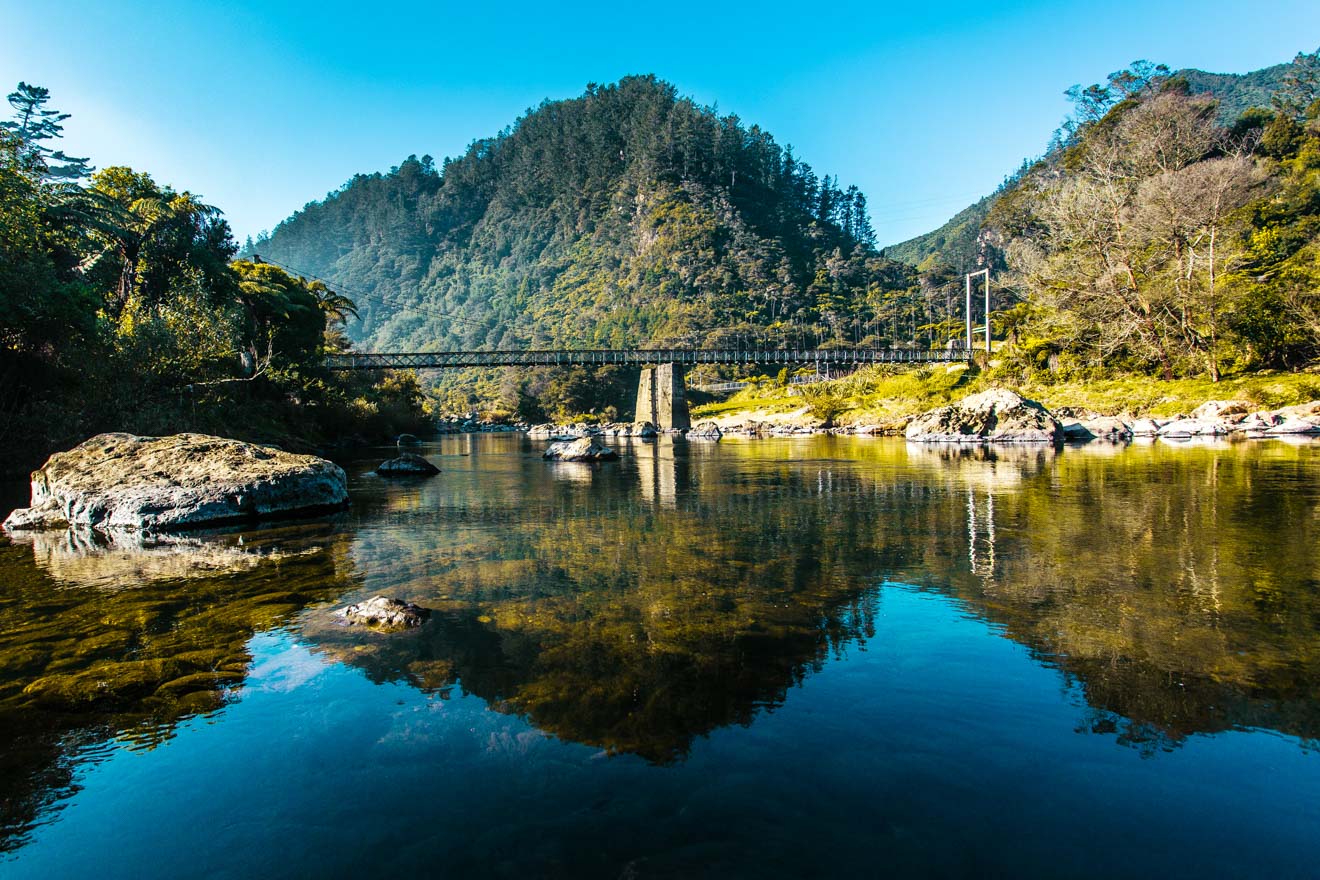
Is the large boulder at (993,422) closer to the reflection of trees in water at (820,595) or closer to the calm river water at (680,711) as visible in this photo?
the reflection of trees in water at (820,595)

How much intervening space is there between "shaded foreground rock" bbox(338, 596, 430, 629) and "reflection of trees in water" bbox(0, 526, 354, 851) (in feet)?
2.91

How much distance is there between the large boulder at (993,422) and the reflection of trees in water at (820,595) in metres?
23.2

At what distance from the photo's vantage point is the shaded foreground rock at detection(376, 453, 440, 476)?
28188mm

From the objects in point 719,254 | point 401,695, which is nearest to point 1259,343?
point 401,695

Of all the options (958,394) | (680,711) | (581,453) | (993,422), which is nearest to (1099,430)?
(993,422)

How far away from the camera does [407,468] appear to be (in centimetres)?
2828

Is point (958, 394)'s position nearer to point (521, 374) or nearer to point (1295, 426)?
point (1295, 426)

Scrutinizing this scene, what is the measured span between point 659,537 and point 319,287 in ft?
219

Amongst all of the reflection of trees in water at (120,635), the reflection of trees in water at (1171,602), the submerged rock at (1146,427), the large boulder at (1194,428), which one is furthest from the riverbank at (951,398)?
the reflection of trees in water at (120,635)

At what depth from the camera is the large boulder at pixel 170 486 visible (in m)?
13.9

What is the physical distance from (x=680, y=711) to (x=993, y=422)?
137 ft

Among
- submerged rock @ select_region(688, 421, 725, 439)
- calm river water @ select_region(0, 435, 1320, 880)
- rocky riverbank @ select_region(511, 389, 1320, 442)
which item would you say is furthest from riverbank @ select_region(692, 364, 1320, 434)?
calm river water @ select_region(0, 435, 1320, 880)

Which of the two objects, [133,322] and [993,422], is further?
[993,422]

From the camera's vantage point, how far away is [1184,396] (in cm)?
4278
